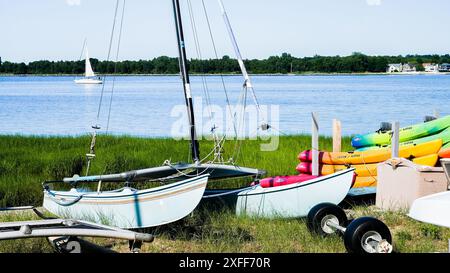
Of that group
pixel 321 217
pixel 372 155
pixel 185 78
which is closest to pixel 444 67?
pixel 372 155

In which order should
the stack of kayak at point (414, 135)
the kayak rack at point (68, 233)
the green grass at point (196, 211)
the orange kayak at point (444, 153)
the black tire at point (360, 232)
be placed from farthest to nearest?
the stack of kayak at point (414, 135)
the orange kayak at point (444, 153)
the green grass at point (196, 211)
the black tire at point (360, 232)
the kayak rack at point (68, 233)

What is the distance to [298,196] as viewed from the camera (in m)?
10.6

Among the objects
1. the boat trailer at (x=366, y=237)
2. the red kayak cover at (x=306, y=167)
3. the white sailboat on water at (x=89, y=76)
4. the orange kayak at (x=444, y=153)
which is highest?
the orange kayak at (x=444, y=153)

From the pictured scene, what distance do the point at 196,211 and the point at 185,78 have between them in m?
1.99

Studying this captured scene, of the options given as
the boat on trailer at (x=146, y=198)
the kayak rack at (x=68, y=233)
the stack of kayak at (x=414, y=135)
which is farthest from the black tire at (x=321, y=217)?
the stack of kayak at (x=414, y=135)

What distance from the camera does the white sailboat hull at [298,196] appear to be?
413 inches

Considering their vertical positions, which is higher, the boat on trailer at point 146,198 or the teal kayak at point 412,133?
the teal kayak at point 412,133

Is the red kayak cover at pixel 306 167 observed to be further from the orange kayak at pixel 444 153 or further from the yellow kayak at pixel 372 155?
the orange kayak at pixel 444 153

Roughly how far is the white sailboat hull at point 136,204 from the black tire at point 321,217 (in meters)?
1.42

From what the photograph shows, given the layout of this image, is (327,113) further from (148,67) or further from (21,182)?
(21,182)

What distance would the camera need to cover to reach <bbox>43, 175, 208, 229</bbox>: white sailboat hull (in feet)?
30.5

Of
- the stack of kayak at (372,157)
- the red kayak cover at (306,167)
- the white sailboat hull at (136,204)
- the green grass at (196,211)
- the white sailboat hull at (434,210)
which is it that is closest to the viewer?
the white sailboat hull at (434,210)

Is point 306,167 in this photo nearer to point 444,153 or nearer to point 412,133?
point 444,153
